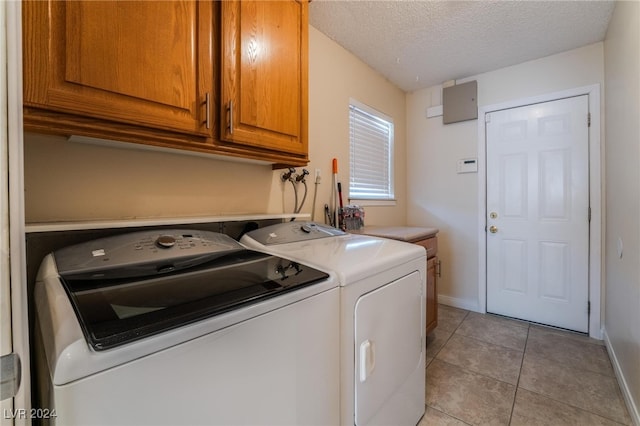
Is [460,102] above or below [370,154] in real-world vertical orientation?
above

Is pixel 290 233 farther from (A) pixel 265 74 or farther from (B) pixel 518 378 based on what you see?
(B) pixel 518 378

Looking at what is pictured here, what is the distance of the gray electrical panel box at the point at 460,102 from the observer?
279 centimetres

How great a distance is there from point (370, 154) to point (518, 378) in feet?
6.98

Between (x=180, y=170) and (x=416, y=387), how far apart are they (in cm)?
163

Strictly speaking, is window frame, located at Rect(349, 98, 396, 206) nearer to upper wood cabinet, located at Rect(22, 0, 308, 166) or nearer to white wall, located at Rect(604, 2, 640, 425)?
upper wood cabinet, located at Rect(22, 0, 308, 166)

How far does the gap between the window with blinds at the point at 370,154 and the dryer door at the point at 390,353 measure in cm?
132

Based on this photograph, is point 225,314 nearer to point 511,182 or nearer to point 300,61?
point 300,61

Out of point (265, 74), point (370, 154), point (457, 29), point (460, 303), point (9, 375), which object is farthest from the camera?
point (460, 303)

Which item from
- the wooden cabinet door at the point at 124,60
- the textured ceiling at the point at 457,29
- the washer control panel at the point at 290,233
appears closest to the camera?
the wooden cabinet door at the point at 124,60

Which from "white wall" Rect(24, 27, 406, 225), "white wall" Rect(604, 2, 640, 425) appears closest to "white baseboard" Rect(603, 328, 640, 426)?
"white wall" Rect(604, 2, 640, 425)

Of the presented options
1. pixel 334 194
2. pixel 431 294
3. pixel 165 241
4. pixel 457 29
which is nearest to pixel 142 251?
pixel 165 241

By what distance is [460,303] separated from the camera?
2.94 meters

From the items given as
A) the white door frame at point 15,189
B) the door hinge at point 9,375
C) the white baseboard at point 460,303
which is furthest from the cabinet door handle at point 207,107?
the white baseboard at point 460,303

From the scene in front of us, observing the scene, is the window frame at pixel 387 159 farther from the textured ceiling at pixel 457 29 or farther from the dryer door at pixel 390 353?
the dryer door at pixel 390 353
